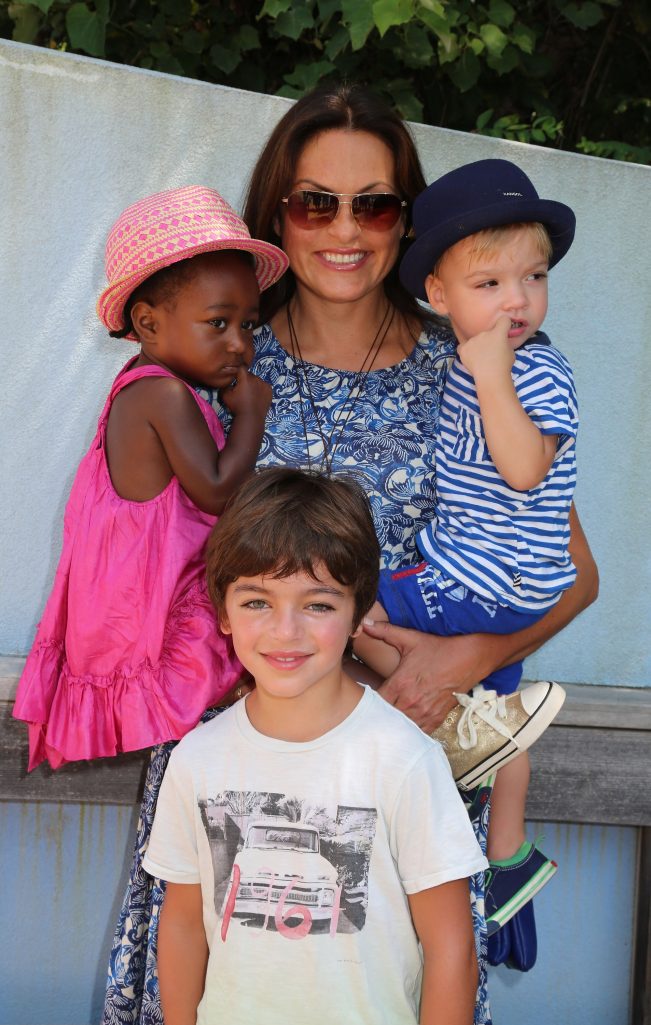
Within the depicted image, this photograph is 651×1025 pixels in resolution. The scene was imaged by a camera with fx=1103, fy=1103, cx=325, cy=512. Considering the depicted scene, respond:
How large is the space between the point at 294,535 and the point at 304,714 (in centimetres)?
30

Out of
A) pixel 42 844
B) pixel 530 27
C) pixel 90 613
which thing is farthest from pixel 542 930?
pixel 530 27

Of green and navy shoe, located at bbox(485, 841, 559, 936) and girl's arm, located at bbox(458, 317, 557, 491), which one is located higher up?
girl's arm, located at bbox(458, 317, 557, 491)

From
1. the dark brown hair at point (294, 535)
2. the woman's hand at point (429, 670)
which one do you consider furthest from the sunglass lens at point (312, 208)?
the woman's hand at point (429, 670)

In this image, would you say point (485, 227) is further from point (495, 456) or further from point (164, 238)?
point (164, 238)

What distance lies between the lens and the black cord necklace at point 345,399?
92.4 inches

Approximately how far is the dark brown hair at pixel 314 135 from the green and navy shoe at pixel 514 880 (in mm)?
1331

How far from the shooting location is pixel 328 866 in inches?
71.1

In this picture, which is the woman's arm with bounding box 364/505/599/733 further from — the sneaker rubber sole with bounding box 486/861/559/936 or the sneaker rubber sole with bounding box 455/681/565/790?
the sneaker rubber sole with bounding box 486/861/559/936

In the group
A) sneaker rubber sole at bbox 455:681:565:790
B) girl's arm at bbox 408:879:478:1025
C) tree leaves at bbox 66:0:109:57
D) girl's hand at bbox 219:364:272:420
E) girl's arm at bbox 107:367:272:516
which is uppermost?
tree leaves at bbox 66:0:109:57

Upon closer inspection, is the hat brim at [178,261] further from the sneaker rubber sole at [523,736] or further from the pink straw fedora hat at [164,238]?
the sneaker rubber sole at [523,736]

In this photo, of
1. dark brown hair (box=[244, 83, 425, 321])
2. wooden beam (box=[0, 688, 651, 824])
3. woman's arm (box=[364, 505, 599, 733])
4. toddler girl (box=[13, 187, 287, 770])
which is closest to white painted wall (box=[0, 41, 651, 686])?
wooden beam (box=[0, 688, 651, 824])

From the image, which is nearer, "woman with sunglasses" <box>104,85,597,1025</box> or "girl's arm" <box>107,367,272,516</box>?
"girl's arm" <box>107,367,272,516</box>

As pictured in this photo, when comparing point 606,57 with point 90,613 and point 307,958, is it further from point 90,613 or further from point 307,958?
point 307,958

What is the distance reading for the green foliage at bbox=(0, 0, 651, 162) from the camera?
3389mm
